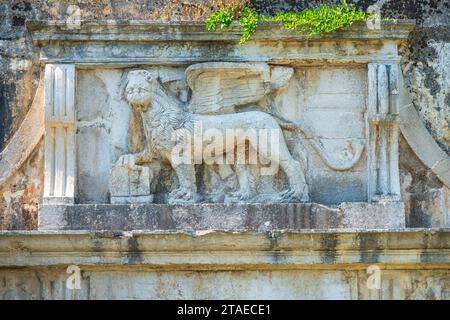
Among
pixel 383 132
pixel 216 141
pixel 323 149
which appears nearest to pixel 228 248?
pixel 216 141

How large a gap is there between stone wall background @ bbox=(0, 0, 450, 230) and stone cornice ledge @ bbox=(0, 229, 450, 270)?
0.43 m

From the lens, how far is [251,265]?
29.3 ft

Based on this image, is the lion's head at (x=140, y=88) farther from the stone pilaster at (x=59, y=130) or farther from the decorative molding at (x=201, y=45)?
the stone pilaster at (x=59, y=130)

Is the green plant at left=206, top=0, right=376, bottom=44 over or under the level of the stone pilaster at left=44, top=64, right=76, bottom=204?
over

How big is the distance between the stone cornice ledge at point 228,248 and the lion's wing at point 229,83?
0.98 metres

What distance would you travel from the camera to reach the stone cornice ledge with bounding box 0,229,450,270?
882 cm

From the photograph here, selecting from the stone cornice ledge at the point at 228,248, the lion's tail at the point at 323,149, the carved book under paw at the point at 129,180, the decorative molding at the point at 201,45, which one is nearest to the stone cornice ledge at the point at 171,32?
the decorative molding at the point at 201,45

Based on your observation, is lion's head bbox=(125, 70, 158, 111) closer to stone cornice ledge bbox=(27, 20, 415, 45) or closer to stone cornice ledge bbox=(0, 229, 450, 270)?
stone cornice ledge bbox=(27, 20, 415, 45)

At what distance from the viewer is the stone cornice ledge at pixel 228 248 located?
347 inches

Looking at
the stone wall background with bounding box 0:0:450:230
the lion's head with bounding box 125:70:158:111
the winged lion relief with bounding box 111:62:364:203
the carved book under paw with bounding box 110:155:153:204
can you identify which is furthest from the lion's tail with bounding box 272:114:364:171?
the carved book under paw with bounding box 110:155:153:204

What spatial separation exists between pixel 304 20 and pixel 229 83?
69 cm

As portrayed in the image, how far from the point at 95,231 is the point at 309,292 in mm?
1526

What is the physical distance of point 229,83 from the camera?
9297 mm

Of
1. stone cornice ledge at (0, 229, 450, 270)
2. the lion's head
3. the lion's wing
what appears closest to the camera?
stone cornice ledge at (0, 229, 450, 270)
